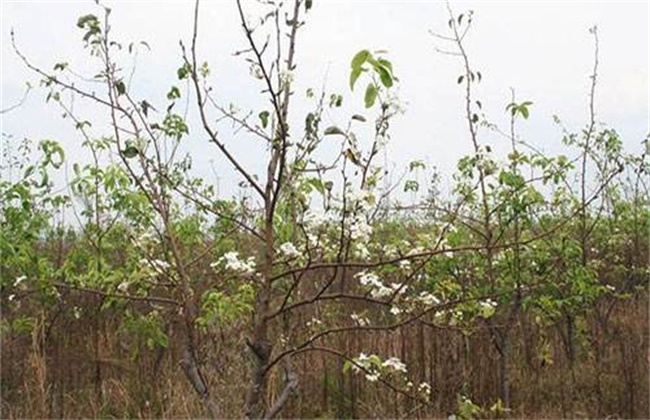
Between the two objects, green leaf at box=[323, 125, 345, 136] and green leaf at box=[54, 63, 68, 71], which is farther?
green leaf at box=[54, 63, 68, 71]

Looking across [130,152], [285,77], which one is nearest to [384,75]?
[285,77]

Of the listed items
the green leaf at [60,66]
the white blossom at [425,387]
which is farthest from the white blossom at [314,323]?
the green leaf at [60,66]

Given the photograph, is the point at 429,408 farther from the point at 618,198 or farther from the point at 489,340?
the point at 618,198

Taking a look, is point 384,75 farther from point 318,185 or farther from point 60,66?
point 60,66

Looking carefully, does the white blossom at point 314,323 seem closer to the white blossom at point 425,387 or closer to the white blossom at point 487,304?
the white blossom at point 425,387

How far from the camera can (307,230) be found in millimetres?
2096

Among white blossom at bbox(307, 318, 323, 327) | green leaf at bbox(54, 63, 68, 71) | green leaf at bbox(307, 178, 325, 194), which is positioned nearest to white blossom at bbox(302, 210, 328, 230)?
green leaf at bbox(307, 178, 325, 194)

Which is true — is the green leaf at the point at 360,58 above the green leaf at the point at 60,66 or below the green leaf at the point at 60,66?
below

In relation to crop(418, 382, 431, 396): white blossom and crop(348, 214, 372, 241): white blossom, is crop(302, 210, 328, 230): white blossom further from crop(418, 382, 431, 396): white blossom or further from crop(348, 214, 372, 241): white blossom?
crop(418, 382, 431, 396): white blossom

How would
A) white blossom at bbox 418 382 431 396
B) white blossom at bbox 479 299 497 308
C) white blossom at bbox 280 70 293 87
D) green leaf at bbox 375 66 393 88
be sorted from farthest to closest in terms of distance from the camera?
white blossom at bbox 418 382 431 396 < white blossom at bbox 479 299 497 308 < white blossom at bbox 280 70 293 87 < green leaf at bbox 375 66 393 88

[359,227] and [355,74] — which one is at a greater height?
[355,74]

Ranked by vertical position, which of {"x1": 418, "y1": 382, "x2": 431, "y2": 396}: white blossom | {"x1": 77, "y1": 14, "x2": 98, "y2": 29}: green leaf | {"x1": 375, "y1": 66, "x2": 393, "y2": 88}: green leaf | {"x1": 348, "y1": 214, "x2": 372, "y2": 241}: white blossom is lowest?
{"x1": 418, "y1": 382, "x2": 431, "y2": 396}: white blossom

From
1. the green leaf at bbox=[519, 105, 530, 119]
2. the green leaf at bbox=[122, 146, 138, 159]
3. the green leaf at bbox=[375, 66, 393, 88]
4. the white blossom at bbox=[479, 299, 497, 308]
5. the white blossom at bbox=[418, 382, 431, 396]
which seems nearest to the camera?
the green leaf at bbox=[375, 66, 393, 88]

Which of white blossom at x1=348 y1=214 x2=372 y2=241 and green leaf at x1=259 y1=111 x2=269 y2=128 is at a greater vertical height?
green leaf at x1=259 y1=111 x2=269 y2=128
